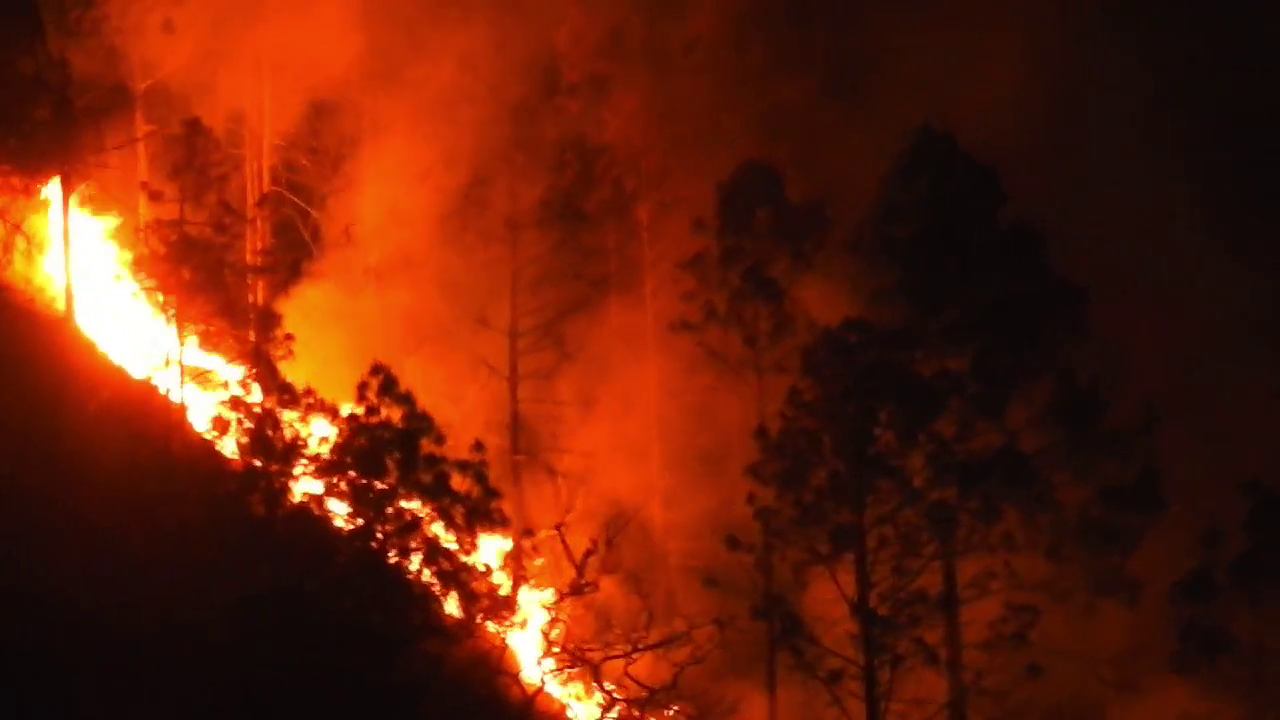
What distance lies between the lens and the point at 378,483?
1412 centimetres

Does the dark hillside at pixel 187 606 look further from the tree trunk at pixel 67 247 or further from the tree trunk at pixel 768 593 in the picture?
the tree trunk at pixel 67 247

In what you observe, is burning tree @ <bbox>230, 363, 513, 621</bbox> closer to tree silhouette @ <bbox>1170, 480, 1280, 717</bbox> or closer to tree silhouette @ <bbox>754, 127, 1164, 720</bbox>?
tree silhouette @ <bbox>754, 127, 1164, 720</bbox>

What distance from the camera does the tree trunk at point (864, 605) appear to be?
15.2 m

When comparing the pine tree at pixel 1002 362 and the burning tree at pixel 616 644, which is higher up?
the pine tree at pixel 1002 362

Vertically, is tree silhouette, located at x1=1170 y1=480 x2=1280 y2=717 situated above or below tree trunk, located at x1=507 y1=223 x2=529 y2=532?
below

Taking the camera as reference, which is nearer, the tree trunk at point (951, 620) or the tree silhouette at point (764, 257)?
the tree trunk at point (951, 620)

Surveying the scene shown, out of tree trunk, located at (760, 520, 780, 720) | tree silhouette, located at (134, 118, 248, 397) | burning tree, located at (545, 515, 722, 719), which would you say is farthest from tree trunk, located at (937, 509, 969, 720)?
tree silhouette, located at (134, 118, 248, 397)

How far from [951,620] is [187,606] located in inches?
319

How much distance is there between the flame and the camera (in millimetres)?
14477

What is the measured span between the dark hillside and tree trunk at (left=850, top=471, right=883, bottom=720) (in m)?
3.99

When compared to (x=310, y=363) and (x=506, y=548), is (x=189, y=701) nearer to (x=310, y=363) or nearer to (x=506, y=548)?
(x=506, y=548)

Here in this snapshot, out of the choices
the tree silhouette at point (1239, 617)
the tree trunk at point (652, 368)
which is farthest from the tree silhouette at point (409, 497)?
the tree silhouette at point (1239, 617)

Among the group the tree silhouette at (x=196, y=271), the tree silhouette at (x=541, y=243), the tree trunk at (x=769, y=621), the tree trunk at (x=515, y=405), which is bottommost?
the tree trunk at (x=769, y=621)

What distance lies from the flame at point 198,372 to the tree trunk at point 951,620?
3824 millimetres
